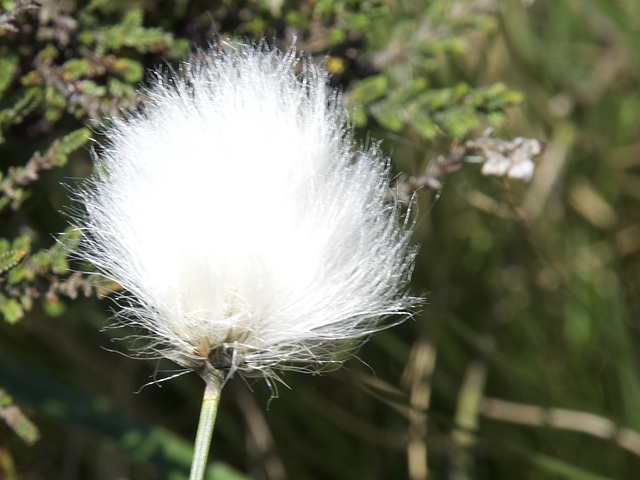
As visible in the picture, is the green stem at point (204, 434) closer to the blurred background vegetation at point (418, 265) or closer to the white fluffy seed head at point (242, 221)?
the white fluffy seed head at point (242, 221)

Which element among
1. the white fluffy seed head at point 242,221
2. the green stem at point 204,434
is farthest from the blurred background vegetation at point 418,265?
the green stem at point 204,434

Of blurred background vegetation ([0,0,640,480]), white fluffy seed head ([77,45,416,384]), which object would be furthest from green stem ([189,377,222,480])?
blurred background vegetation ([0,0,640,480])

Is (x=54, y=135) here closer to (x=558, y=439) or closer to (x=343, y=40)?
(x=343, y=40)

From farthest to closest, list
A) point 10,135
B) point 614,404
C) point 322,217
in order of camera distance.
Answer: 1. point 614,404
2. point 10,135
3. point 322,217

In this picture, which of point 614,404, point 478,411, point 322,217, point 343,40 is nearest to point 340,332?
point 322,217

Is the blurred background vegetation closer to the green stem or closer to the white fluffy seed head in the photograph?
the white fluffy seed head
